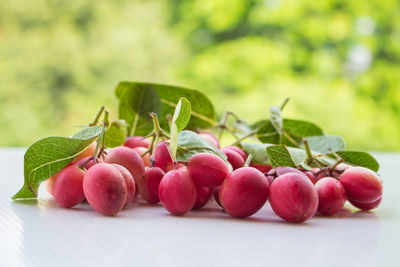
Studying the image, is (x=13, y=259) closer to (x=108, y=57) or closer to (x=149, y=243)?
Answer: (x=149, y=243)

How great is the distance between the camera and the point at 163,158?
504mm

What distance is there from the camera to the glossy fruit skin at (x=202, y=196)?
47cm

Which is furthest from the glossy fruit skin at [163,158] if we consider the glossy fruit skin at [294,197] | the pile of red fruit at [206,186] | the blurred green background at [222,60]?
the blurred green background at [222,60]

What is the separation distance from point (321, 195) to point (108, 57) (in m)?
3.34

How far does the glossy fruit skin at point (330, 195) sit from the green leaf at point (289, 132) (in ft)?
0.61

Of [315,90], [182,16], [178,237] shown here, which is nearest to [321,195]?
[178,237]

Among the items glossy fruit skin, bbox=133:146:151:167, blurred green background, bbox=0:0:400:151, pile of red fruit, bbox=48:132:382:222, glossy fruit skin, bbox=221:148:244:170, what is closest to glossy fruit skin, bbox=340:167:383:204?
pile of red fruit, bbox=48:132:382:222

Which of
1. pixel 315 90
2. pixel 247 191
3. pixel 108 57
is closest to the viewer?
pixel 247 191

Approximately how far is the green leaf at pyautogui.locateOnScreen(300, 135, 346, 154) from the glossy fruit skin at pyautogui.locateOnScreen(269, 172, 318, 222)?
0.19 m

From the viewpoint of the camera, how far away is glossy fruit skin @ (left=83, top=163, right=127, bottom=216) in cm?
43

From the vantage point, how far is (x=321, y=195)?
1.54 feet

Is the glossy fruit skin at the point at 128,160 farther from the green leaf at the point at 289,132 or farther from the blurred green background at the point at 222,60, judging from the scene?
the blurred green background at the point at 222,60

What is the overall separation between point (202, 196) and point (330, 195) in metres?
0.12

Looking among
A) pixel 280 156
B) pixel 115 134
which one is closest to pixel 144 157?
pixel 115 134
